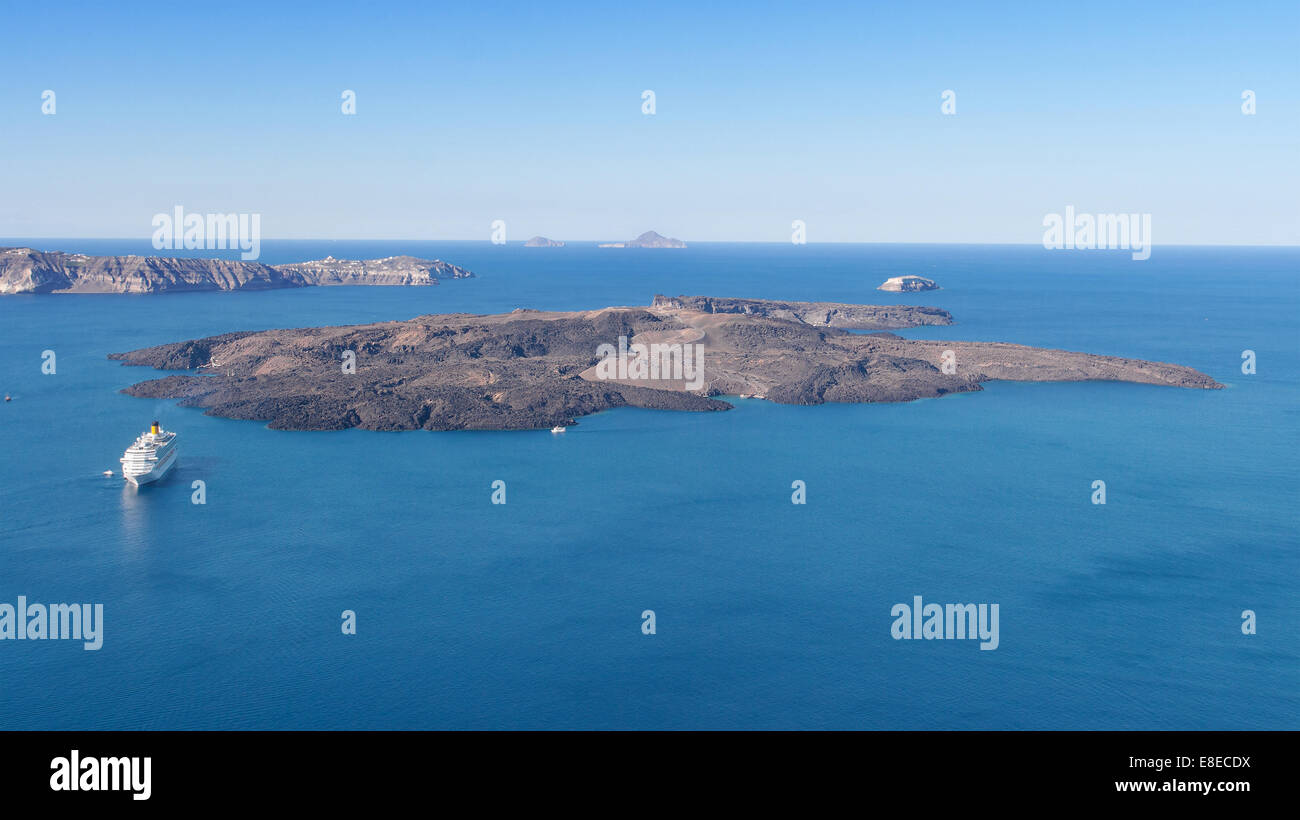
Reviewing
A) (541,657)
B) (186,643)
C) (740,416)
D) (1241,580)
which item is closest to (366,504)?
(186,643)

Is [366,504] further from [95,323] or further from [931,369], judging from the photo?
[95,323]

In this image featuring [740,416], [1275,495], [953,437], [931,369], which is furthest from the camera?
[931,369]

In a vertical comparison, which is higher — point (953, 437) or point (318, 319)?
point (318, 319)

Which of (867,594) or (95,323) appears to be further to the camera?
(95,323)

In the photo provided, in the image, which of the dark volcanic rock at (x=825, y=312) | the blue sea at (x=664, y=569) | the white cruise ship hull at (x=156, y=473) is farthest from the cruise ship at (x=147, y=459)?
the dark volcanic rock at (x=825, y=312)

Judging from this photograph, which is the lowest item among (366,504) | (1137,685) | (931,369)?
(1137,685)

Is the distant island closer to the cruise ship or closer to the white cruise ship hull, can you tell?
the white cruise ship hull

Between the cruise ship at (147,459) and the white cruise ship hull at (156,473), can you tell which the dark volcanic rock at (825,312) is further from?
the cruise ship at (147,459)

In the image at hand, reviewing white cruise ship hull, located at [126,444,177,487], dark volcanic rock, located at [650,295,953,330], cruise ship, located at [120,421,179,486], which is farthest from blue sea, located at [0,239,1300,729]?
dark volcanic rock, located at [650,295,953,330]
